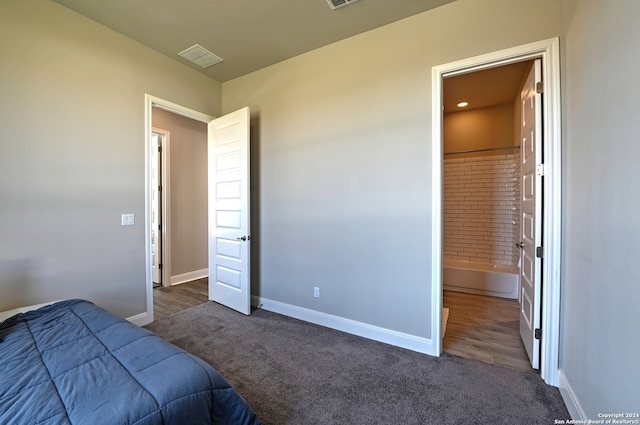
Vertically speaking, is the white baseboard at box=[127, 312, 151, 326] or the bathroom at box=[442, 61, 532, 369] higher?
the bathroom at box=[442, 61, 532, 369]

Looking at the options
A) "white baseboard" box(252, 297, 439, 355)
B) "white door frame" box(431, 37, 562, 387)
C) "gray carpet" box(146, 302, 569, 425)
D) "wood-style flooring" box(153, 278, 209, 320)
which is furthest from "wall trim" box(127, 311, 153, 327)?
"white door frame" box(431, 37, 562, 387)

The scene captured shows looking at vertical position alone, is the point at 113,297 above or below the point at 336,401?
above

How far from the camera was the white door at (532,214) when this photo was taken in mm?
1983

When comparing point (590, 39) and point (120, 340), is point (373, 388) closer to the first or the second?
point (120, 340)

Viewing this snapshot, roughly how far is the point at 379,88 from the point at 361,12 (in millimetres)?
632

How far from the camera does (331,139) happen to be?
2.80m

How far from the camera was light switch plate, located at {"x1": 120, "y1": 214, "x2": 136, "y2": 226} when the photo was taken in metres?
2.70

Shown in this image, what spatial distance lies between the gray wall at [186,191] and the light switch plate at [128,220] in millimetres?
1697

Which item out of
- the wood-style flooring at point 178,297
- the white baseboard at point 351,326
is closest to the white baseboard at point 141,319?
→ the wood-style flooring at point 178,297

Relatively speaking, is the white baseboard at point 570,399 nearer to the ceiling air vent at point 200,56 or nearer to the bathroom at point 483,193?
the bathroom at point 483,193

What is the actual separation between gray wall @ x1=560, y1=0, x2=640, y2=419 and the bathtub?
2000 mm

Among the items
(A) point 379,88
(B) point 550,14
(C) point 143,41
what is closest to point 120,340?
(A) point 379,88

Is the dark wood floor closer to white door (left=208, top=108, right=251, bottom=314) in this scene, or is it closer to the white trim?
the white trim

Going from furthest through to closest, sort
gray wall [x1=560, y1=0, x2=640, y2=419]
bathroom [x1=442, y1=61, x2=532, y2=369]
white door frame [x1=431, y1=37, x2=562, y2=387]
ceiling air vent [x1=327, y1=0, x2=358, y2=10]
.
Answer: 1. bathroom [x1=442, y1=61, x2=532, y2=369]
2. ceiling air vent [x1=327, y1=0, x2=358, y2=10]
3. white door frame [x1=431, y1=37, x2=562, y2=387]
4. gray wall [x1=560, y1=0, x2=640, y2=419]
